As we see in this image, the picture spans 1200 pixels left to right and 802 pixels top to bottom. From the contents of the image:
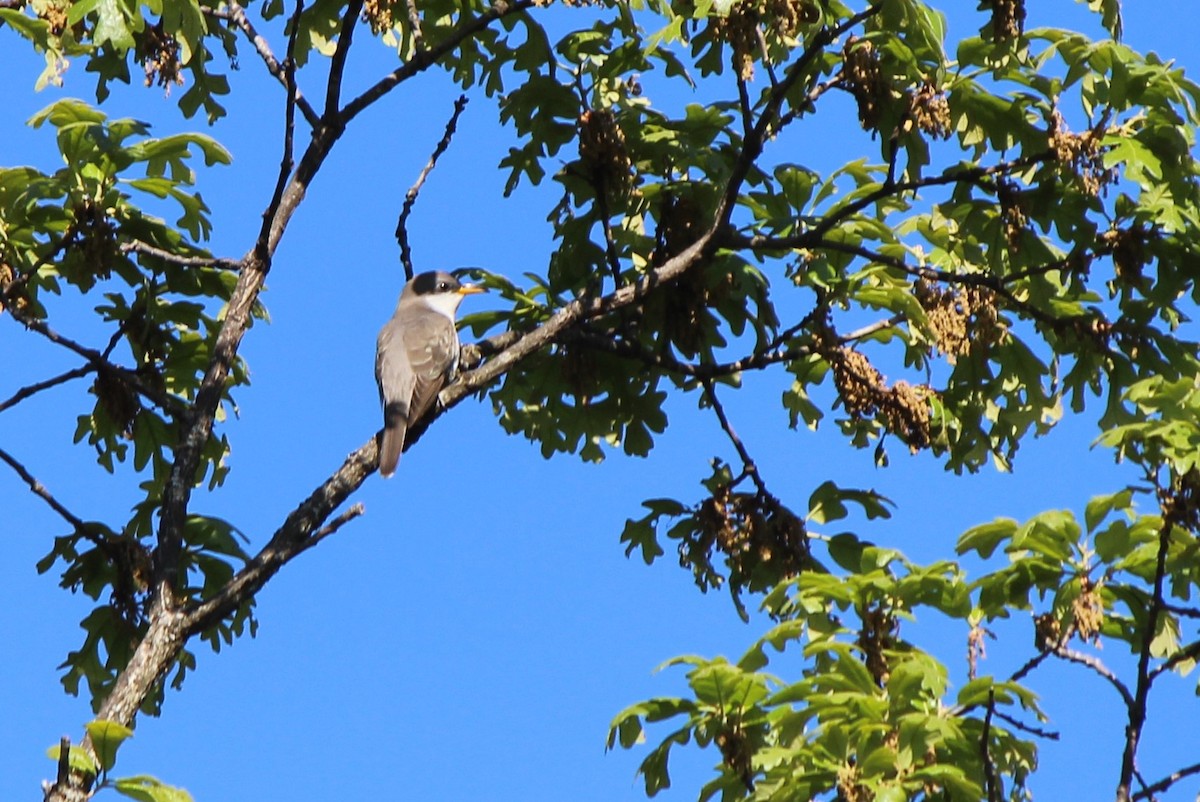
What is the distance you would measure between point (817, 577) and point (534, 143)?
317 centimetres

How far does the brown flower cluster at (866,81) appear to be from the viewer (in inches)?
275

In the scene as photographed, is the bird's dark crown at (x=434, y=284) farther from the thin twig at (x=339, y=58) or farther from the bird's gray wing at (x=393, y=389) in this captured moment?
the thin twig at (x=339, y=58)

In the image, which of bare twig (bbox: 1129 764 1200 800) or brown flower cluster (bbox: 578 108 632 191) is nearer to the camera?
bare twig (bbox: 1129 764 1200 800)

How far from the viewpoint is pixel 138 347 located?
303 inches

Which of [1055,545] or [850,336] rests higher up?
[850,336]

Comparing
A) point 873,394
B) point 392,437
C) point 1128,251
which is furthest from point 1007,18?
point 392,437

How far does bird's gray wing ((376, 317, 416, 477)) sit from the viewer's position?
301 inches

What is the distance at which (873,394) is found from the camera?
7.44 meters

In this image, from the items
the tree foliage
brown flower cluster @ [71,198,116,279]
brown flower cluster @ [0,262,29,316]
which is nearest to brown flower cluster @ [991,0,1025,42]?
the tree foliage

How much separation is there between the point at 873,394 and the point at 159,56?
3.79m

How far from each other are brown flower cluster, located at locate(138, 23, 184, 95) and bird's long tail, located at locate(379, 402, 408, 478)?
6.67 feet

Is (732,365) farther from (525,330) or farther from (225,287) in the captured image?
(225,287)

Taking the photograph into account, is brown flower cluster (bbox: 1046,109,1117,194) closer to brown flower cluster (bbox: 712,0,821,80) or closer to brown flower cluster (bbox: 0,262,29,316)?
brown flower cluster (bbox: 712,0,821,80)

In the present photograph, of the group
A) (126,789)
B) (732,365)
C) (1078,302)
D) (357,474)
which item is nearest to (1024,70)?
(1078,302)
